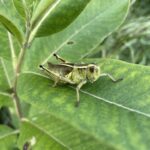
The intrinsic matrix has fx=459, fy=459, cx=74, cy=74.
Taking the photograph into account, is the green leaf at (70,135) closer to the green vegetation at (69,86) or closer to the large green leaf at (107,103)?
the green vegetation at (69,86)

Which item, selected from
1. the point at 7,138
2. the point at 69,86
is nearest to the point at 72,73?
the point at 69,86

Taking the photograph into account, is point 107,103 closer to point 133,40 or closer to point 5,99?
point 5,99

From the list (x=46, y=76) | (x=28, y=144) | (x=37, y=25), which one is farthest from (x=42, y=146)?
(x=37, y=25)

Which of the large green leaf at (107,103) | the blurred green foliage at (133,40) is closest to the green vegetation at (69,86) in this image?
the large green leaf at (107,103)

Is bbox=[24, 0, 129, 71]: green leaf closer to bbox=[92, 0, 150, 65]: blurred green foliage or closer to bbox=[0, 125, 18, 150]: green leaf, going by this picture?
bbox=[0, 125, 18, 150]: green leaf

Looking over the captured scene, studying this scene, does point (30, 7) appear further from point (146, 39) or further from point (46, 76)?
point (146, 39)

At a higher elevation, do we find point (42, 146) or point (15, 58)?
point (15, 58)
